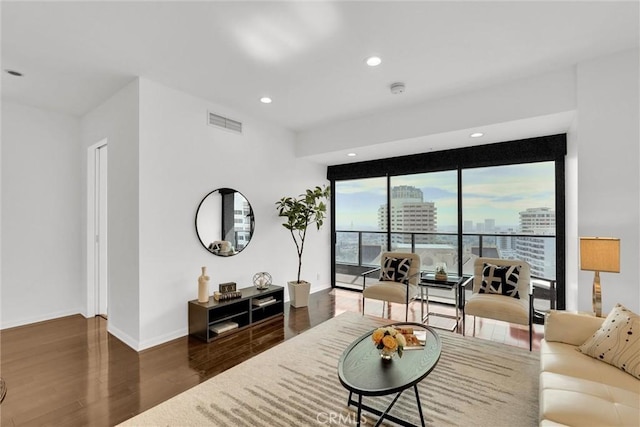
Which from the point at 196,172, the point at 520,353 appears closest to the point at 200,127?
the point at 196,172

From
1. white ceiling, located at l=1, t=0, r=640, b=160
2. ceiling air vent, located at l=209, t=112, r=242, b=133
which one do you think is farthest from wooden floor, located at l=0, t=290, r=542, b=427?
white ceiling, located at l=1, t=0, r=640, b=160

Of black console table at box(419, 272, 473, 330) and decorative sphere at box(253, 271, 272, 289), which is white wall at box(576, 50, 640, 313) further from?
decorative sphere at box(253, 271, 272, 289)

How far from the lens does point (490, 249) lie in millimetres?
4578

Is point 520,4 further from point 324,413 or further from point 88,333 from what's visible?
point 88,333

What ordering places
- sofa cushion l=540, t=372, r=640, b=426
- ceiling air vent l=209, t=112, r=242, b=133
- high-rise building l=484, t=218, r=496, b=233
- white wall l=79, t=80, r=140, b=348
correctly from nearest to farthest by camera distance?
sofa cushion l=540, t=372, r=640, b=426, white wall l=79, t=80, r=140, b=348, ceiling air vent l=209, t=112, r=242, b=133, high-rise building l=484, t=218, r=496, b=233

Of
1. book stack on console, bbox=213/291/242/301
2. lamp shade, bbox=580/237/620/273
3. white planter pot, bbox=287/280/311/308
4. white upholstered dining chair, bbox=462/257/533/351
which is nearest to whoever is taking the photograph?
lamp shade, bbox=580/237/620/273

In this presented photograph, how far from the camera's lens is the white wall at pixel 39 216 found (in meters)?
3.85

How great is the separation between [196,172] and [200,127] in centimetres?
58

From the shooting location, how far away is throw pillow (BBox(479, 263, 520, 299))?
355 centimetres

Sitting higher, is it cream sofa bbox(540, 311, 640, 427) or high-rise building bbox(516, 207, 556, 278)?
high-rise building bbox(516, 207, 556, 278)

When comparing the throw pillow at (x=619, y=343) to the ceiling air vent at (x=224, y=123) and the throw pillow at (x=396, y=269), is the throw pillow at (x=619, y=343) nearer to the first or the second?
the throw pillow at (x=396, y=269)

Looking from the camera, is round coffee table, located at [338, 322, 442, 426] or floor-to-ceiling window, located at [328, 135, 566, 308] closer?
round coffee table, located at [338, 322, 442, 426]

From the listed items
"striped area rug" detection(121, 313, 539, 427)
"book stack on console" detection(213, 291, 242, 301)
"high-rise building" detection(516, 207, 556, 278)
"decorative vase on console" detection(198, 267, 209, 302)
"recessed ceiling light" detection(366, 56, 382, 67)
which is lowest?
"striped area rug" detection(121, 313, 539, 427)

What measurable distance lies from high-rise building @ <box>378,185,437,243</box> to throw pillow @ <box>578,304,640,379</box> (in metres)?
3.03
